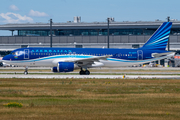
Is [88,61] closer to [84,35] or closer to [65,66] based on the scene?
[65,66]

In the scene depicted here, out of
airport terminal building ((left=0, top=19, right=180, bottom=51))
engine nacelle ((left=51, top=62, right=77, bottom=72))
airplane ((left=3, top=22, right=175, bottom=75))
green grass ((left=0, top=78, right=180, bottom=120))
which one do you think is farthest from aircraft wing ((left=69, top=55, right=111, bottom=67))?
airport terminal building ((left=0, top=19, right=180, bottom=51))

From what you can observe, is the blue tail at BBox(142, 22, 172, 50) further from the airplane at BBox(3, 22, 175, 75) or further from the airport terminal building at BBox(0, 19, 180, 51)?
the airport terminal building at BBox(0, 19, 180, 51)

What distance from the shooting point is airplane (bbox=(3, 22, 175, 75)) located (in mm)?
A: 44406

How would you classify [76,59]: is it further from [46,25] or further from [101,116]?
[46,25]

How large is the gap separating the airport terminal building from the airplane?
37.0 metres

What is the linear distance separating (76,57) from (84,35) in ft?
140

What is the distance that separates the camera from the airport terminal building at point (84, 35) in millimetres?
86250

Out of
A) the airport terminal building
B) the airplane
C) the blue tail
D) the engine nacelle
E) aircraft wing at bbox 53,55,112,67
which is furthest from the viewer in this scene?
the airport terminal building

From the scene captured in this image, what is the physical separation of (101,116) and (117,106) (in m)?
3.11

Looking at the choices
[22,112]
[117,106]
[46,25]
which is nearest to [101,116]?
[117,106]

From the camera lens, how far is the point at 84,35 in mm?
88188

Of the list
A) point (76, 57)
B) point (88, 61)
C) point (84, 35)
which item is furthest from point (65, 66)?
point (84, 35)

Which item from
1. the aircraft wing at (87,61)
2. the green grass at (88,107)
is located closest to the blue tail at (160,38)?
the aircraft wing at (87,61)

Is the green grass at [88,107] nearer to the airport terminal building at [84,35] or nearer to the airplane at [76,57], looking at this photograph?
the airplane at [76,57]
